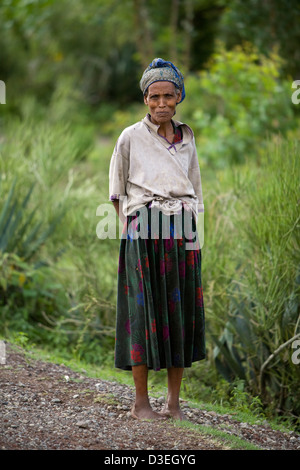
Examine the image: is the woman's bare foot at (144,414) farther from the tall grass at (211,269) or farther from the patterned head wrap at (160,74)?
the patterned head wrap at (160,74)

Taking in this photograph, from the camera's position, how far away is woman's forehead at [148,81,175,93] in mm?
3154

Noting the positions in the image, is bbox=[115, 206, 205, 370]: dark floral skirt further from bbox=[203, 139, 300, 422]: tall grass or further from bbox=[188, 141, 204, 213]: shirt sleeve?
bbox=[203, 139, 300, 422]: tall grass

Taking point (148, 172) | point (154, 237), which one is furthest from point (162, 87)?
point (154, 237)

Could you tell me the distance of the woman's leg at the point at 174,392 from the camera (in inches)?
128

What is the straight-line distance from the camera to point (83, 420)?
3.19m

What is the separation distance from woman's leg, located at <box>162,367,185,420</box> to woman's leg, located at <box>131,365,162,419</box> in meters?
0.08

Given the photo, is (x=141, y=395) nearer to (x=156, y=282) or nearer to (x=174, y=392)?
(x=174, y=392)

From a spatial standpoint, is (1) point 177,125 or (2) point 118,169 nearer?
(2) point 118,169

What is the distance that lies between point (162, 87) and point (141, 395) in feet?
5.32

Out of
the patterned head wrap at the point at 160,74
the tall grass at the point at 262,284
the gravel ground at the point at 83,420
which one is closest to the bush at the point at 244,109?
the tall grass at the point at 262,284

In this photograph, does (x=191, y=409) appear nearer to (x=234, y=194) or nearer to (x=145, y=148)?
(x=145, y=148)

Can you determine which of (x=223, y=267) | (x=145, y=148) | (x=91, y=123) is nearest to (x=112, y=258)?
(x=223, y=267)

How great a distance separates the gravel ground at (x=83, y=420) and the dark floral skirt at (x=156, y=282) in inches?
13.8

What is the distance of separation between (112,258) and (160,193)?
2.61m
